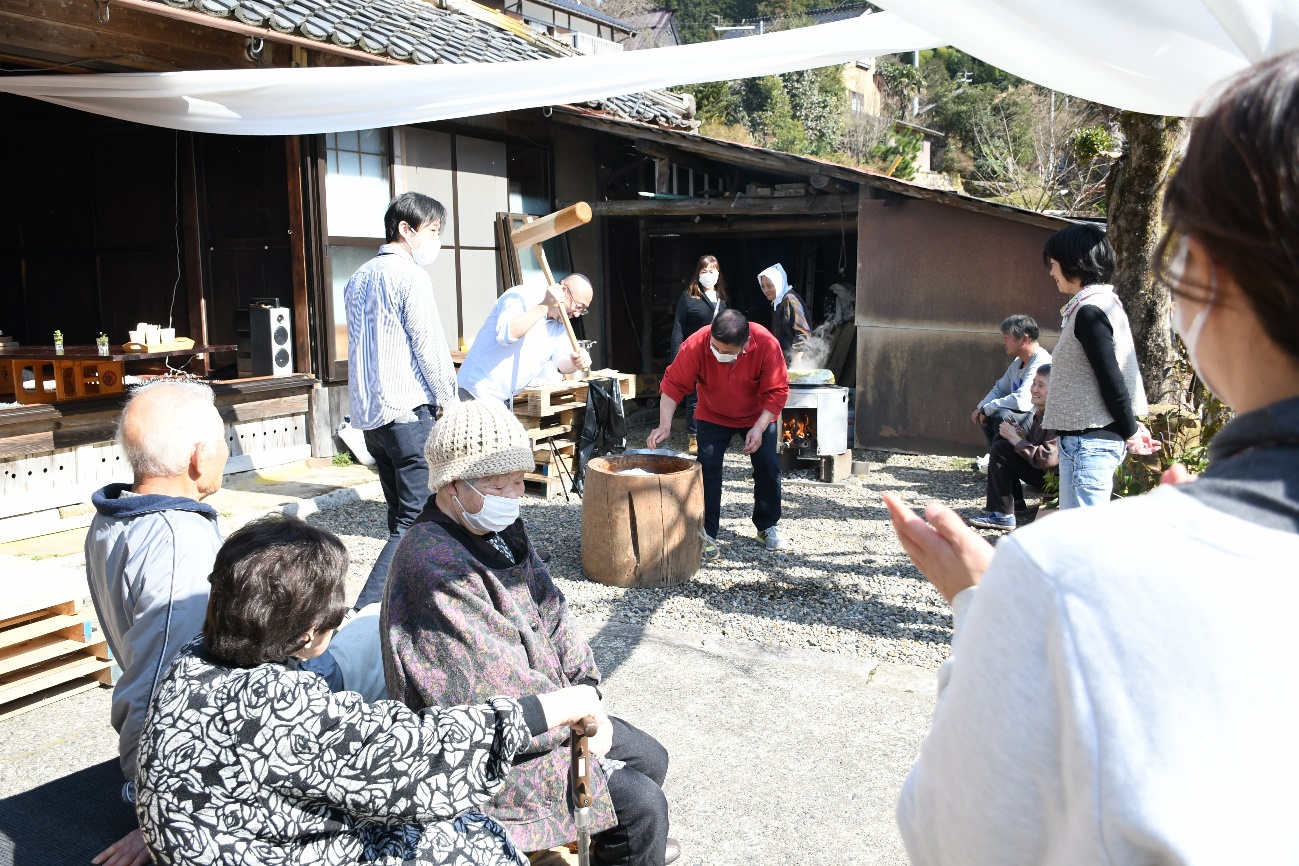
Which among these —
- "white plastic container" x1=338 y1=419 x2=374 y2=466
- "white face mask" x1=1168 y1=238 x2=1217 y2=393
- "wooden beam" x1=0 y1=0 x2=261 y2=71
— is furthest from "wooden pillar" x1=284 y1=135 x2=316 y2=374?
"white face mask" x1=1168 y1=238 x2=1217 y2=393

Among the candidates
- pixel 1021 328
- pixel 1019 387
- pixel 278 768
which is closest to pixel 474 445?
pixel 278 768

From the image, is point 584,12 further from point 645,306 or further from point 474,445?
point 474,445

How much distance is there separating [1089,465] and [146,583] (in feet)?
10.2

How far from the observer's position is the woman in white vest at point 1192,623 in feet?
2.43

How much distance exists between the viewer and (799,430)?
800cm

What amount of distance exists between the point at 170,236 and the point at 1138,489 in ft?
25.9

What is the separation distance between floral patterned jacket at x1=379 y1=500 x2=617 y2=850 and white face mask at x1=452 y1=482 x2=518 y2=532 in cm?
9

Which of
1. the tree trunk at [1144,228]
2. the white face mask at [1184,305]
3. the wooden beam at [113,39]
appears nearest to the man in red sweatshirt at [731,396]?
the tree trunk at [1144,228]

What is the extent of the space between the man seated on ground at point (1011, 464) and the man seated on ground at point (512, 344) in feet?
9.83

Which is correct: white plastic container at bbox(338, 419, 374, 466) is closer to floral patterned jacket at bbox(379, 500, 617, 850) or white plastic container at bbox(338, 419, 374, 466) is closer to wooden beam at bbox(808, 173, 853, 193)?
wooden beam at bbox(808, 173, 853, 193)

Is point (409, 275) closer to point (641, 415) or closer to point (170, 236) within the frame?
point (170, 236)

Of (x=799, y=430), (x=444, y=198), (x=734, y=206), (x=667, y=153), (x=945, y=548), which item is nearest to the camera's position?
(x=945, y=548)

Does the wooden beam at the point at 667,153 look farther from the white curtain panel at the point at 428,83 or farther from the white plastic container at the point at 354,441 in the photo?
the white curtain panel at the point at 428,83

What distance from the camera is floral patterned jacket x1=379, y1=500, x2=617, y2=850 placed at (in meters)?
2.21
